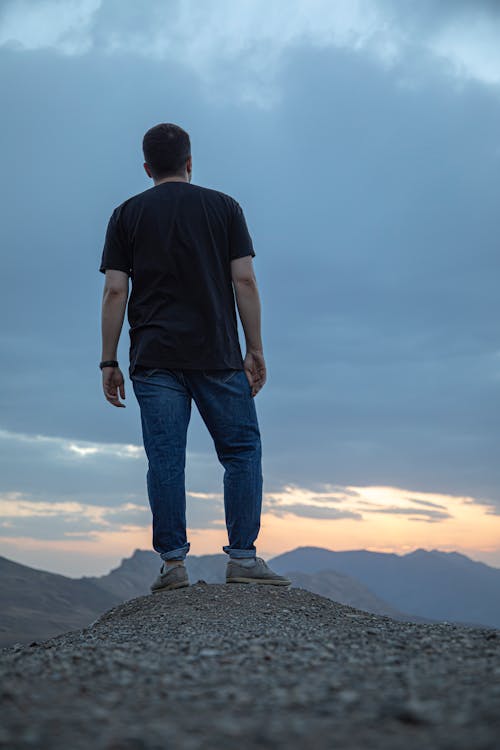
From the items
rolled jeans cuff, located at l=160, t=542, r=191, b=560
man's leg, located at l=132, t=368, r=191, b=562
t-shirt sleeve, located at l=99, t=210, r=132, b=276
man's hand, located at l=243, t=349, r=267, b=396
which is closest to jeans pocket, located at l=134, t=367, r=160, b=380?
man's leg, located at l=132, t=368, r=191, b=562

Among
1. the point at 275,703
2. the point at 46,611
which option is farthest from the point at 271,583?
the point at 46,611

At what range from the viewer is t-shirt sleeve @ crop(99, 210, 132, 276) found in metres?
5.97

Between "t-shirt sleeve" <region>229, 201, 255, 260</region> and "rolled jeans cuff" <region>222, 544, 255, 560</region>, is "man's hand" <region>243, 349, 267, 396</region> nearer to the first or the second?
"t-shirt sleeve" <region>229, 201, 255, 260</region>

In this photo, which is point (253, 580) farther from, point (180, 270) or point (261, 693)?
point (261, 693)

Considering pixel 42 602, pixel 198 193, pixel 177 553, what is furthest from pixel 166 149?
pixel 42 602

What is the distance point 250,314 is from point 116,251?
3.87ft

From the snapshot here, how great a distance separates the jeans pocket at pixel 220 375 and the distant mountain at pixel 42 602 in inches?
2478

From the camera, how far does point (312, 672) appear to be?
275 cm

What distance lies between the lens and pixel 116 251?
19.7ft

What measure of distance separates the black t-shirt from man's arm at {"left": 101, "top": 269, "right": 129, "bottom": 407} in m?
0.08

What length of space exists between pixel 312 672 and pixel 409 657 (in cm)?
53

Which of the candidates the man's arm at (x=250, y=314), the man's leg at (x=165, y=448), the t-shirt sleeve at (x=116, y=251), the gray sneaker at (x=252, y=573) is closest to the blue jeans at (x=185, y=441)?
the man's leg at (x=165, y=448)

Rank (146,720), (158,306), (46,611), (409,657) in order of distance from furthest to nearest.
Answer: (46,611) → (158,306) → (409,657) → (146,720)

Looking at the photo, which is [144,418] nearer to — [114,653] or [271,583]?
[271,583]
